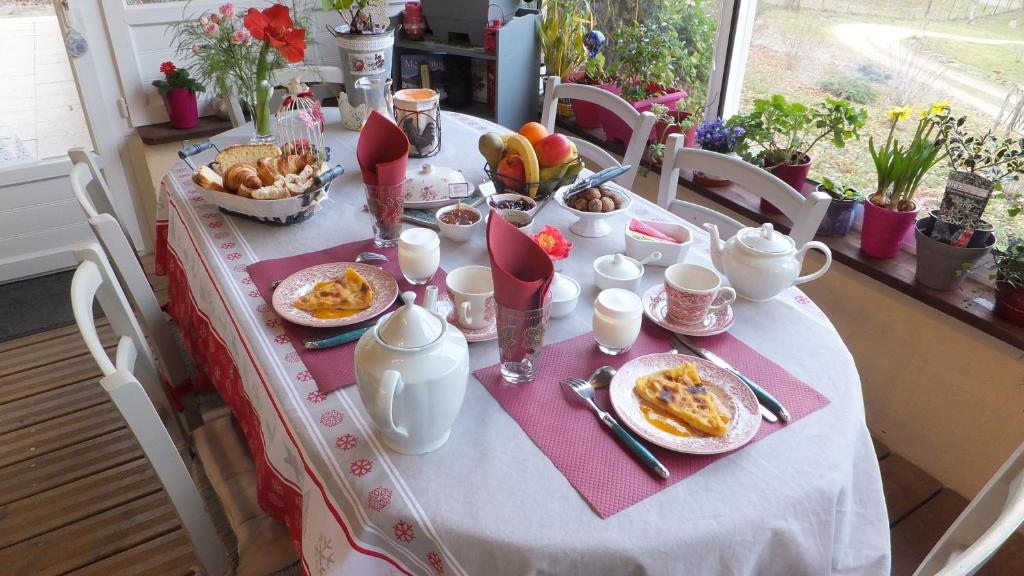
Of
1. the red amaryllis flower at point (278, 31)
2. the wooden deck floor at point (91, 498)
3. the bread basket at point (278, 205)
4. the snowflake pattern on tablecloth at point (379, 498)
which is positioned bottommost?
the wooden deck floor at point (91, 498)

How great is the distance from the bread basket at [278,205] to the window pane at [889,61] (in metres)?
1.46

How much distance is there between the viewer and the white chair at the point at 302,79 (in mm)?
2205

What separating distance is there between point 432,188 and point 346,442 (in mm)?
773

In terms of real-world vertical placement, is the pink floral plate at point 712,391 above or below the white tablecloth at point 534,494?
above

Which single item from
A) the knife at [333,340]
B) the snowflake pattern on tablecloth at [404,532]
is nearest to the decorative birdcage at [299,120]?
the knife at [333,340]

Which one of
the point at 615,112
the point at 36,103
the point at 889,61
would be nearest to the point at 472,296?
the point at 615,112

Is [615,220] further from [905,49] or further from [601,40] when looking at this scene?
[601,40]

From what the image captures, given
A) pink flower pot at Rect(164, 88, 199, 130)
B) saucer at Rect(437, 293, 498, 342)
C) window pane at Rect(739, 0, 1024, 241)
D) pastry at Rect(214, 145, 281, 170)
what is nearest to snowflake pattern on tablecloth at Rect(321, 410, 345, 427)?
saucer at Rect(437, 293, 498, 342)

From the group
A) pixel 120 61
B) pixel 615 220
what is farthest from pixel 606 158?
pixel 120 61

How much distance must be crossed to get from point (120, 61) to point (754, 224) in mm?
2355

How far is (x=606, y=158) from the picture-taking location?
191 centimetres

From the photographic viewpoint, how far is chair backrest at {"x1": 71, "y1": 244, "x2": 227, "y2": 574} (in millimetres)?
902

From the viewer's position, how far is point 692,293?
109 centimetres

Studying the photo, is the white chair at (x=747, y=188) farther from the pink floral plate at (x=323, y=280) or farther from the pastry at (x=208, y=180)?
the pastry at (x=208, y=180)
